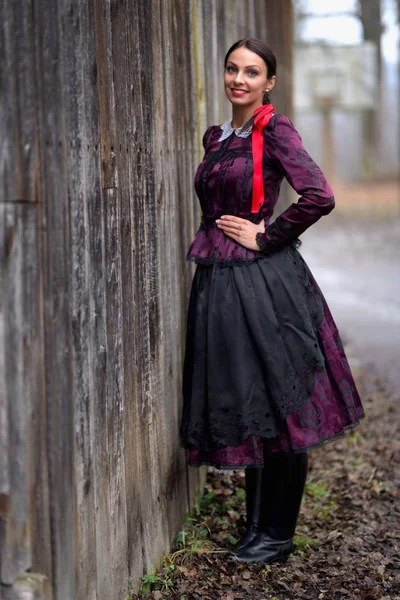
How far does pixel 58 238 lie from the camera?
2.64 m

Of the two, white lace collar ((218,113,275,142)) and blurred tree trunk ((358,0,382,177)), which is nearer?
white lace collar ((218,113,275,142))

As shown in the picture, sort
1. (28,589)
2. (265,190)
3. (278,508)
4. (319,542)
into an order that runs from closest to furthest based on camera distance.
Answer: (28,589), (265,190), (278,508), (319,542)

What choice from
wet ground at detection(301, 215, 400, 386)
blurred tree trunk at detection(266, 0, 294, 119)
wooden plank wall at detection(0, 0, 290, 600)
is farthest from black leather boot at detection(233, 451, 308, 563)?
wet ground at detection(301, 215, 400, 386)

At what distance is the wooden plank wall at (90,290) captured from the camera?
100.0 inches

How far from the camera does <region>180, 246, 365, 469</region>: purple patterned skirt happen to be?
3549 mm

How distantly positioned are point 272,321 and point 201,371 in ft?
1.18

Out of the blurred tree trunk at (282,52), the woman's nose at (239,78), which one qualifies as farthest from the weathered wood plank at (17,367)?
the blurred tree trunk at (282,52)

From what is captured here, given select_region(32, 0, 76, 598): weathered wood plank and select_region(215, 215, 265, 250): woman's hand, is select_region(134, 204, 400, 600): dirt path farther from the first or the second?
select_region(215, 215, 265, 250): woman's hand

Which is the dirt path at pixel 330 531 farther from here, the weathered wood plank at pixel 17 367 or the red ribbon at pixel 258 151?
the red ribbon at pixel 258 151

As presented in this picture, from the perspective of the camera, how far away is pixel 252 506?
4.00m

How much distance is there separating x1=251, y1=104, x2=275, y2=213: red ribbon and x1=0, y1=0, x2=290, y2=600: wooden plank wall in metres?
0.39

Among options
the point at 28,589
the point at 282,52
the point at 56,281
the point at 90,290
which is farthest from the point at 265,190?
the point at 282,52

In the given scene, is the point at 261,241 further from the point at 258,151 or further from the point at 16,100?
the point at 16,100

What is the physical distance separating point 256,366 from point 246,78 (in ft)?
3.77
